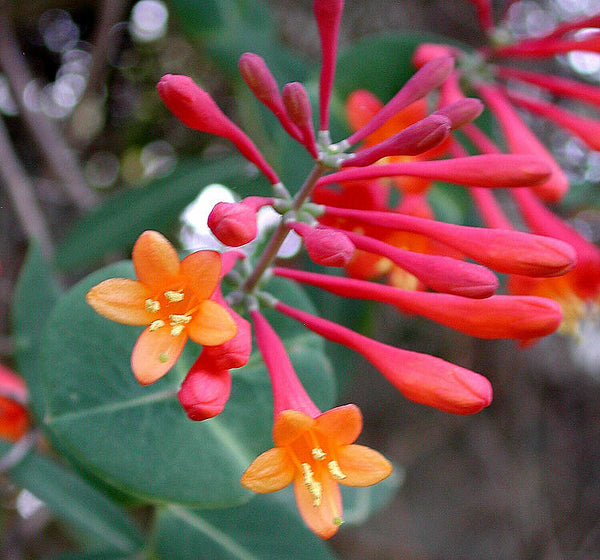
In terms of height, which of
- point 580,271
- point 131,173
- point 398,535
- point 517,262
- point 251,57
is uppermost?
point 251,57

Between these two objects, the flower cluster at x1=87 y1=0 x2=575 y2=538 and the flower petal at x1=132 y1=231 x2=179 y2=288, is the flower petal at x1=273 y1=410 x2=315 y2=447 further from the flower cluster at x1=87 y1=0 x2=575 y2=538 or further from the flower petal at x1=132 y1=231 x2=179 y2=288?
Result: the flower petal at x1=132 y1=231 x2=179 y2=288

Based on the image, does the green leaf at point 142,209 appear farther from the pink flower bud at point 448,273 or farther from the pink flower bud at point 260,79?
the pink flower bud at point 448,273

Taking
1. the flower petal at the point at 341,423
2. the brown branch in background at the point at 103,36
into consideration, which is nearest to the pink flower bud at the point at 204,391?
the flower petal at the point at 341,423

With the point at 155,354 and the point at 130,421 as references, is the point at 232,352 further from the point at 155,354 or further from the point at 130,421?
the point at 130,421

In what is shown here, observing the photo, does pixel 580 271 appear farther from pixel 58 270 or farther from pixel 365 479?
pixel 58 270

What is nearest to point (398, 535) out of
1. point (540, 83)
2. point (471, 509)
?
point (471, 509)

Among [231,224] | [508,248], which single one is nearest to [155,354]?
[231,224]

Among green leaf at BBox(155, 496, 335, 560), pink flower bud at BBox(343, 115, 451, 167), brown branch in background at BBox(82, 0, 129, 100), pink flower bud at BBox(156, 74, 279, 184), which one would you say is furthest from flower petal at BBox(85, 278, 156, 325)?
brown branch in background at BBox(82, 0, 129, 100)
